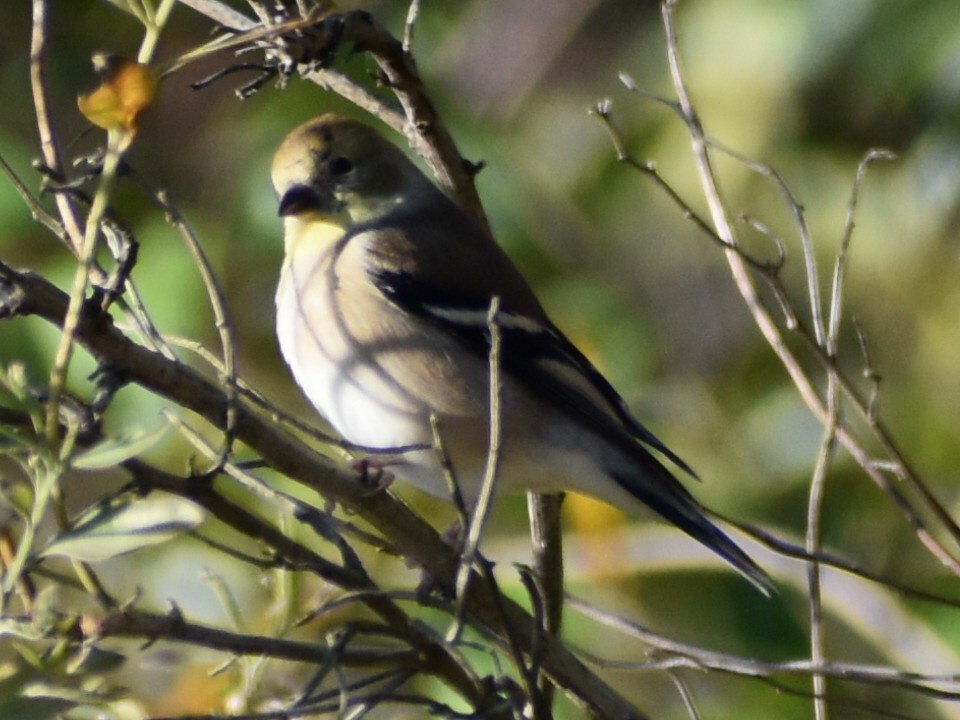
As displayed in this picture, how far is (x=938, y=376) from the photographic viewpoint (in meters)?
3.39

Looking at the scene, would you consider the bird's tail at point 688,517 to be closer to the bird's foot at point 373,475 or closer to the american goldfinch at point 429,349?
the american goldfinch at point 429,349

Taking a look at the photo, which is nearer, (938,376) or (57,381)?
(57,381)

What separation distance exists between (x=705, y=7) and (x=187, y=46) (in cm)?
143

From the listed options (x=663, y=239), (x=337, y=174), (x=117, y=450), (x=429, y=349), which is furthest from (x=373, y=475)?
(x=663, y=239)

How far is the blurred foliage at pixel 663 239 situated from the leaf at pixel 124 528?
1.37m

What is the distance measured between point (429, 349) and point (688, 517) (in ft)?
1.88

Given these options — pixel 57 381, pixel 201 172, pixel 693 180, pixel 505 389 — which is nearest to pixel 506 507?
pixel 505 389

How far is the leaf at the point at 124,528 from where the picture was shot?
1.07m

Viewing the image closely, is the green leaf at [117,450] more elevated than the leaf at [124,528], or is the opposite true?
the green leaf at [117,450]

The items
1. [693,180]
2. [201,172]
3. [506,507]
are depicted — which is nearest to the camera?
[506,507]

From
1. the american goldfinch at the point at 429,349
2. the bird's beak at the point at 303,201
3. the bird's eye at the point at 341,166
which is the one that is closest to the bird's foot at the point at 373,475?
the american goldfinch at the point at 429,349

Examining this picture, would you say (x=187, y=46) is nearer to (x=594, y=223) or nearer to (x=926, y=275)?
Result: (x=594, y=223)

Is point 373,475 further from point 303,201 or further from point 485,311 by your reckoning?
point 303,201

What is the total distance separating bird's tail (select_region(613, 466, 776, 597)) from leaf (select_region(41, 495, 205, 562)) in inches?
53.3
